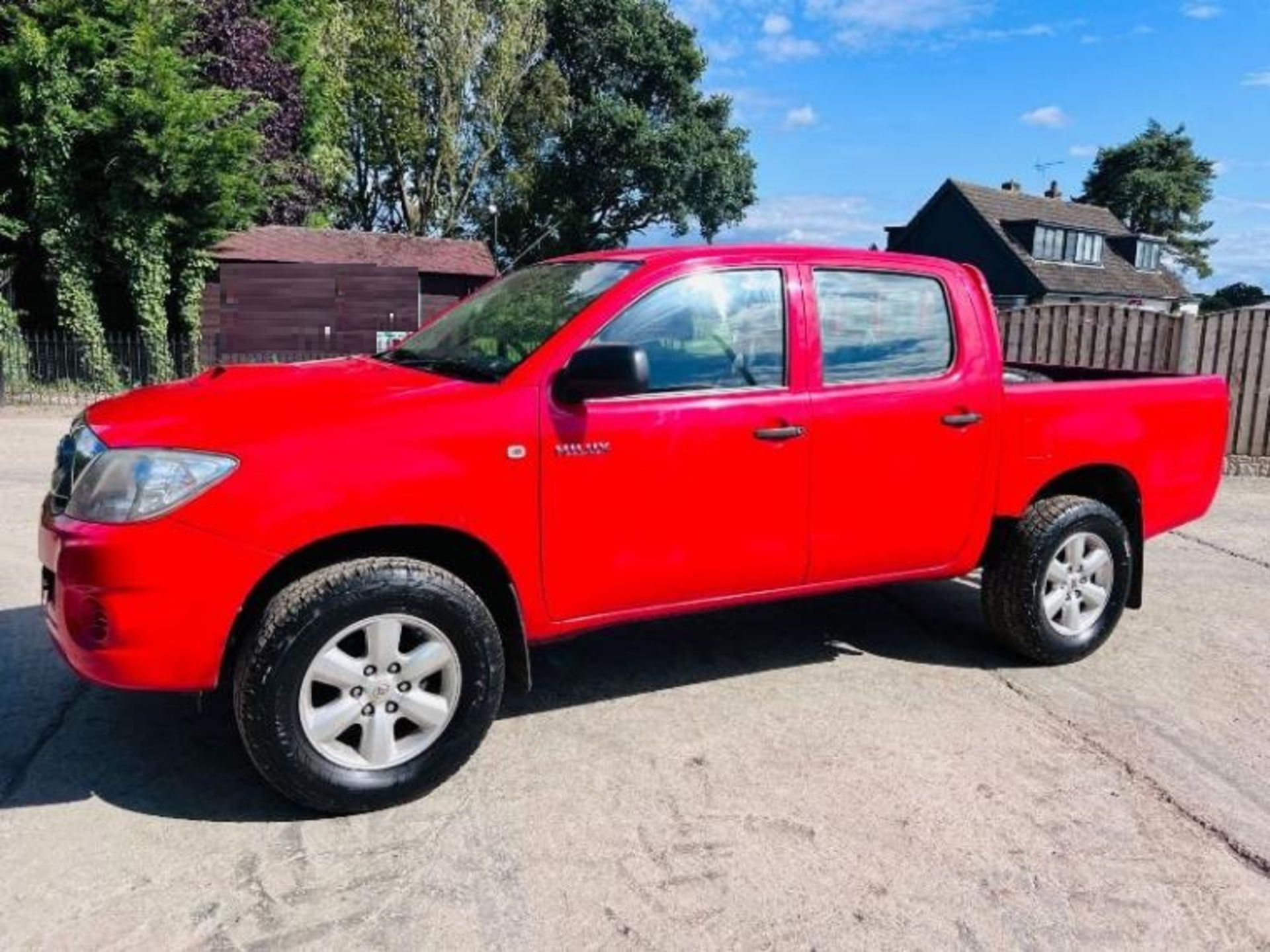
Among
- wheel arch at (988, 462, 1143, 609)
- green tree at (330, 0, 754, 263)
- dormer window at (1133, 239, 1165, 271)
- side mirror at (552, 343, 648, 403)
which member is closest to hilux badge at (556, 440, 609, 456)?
side mirror at (552, 343, 648, 403)

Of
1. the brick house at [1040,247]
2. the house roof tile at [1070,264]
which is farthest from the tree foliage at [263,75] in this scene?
the house roof tile at [1070,264]

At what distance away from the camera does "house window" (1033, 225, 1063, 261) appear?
143ft

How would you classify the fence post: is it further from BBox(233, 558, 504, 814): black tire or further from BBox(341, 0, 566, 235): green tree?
BBox(341, 0, 566, 235): green tree

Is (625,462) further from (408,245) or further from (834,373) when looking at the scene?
(408,245)

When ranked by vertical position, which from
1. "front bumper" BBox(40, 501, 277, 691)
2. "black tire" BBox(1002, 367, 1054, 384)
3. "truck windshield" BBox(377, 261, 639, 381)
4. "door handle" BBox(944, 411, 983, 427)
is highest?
"truck windshield" BBox(377, 261, 639, 381)

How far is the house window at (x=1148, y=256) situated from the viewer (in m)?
48.7

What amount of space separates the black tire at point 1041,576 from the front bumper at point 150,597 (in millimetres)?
3201

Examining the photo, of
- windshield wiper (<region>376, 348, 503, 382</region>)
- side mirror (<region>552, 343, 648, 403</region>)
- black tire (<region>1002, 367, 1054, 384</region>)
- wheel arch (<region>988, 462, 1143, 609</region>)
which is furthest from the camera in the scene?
black tire (<region>1002, 367, 1054, 384</region>)

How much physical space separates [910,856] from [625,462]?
1564 mm

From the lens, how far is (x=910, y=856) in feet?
10.1

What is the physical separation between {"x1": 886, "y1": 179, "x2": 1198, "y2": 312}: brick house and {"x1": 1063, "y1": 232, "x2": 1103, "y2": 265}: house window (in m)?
0.03

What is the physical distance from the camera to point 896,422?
4109mm

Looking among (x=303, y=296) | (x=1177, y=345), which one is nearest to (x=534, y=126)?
(x=303, y=296)

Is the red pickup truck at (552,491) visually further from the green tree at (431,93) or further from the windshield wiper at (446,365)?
the green tree at (431,93)
